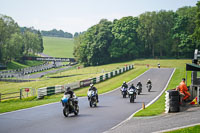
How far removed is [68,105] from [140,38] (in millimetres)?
90476

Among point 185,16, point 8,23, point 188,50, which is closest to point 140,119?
point 188,50

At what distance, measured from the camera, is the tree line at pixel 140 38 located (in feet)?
330

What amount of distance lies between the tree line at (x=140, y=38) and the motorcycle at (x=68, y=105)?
84.7 meters

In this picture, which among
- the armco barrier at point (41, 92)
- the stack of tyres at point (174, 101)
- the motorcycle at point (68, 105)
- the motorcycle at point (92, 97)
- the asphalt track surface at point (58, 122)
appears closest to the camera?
the asphalt track surface at point (58, 122)

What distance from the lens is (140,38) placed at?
104438 millimetres

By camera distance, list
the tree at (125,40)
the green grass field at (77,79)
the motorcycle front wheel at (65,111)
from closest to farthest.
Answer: the motorcycle front wheel at (65,111) → the green grass field at (77,79) → the tree at (125,40)

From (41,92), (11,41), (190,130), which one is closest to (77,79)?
(41,92)

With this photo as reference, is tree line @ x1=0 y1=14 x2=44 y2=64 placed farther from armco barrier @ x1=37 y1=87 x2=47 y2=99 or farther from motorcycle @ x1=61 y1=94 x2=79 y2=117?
motorcycle @ x1=61 y1=94 x2=79 y2=117

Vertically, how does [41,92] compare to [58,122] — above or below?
below

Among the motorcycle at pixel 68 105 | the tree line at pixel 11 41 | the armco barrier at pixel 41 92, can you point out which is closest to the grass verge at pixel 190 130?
the motorcycle at pixel 68 105

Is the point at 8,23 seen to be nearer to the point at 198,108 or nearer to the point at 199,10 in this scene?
the point at 199,10

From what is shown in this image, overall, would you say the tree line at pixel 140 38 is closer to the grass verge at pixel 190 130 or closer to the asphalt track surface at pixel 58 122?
the asphalt track surface at pixel 58 122

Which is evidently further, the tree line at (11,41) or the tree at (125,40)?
the tree line at (11,41)

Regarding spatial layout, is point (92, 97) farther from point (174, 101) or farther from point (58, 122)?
point (174, 101)
